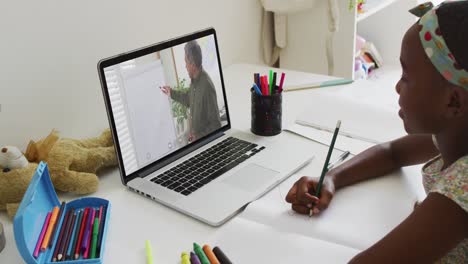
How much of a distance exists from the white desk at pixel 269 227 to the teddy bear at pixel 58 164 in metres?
0.03

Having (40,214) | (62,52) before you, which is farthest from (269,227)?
(62,52)

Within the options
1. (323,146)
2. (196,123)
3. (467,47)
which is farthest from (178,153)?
(467,47)

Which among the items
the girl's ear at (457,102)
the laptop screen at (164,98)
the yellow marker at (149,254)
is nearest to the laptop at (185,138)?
the laptop screen at (164,98)

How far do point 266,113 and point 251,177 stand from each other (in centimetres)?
20

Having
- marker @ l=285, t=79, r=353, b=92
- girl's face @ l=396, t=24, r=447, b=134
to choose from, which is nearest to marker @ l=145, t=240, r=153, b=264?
girl's face @ l=396, t=24, r=447, b=134

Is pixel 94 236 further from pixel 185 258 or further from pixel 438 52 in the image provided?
pixel 438 52

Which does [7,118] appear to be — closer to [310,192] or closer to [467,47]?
[310,192]

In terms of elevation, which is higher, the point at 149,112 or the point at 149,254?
the point at 149,112

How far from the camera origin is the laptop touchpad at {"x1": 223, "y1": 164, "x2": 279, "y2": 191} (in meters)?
0.90

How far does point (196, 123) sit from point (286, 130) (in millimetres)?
228

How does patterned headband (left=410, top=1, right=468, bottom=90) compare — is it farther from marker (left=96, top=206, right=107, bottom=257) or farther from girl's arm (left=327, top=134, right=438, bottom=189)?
marker (left=96, top=206, right=107, bottom=257)

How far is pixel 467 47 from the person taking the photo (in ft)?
1.90

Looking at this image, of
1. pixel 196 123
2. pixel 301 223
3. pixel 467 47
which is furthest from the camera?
pixel 196 123

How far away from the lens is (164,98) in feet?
3.17
